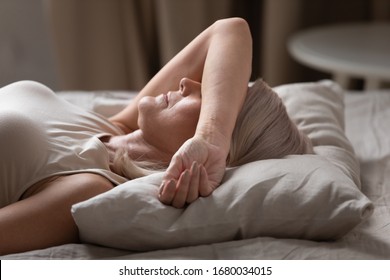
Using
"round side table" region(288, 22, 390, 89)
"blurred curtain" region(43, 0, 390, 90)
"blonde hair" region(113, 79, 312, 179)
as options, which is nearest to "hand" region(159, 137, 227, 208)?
"blonde hair" region(113, 79, 312, 179)

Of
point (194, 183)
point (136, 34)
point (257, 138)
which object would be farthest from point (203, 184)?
point (136, 34)

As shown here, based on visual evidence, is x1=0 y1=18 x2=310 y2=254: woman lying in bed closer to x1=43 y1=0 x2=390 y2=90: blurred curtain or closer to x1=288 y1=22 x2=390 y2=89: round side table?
x1=288 y1=22 x2=390 y2=89: round side table

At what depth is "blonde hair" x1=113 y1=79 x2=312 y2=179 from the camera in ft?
3.38

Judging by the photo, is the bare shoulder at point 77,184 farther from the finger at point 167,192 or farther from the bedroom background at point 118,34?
the bedroom background at point 118,34

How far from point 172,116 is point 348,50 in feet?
3.81

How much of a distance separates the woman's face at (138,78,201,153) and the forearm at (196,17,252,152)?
0.03 meters

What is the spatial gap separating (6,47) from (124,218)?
4.76 feet

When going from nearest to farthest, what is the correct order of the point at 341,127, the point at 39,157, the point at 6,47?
1. the point at 39,157
2. the point at 341,127
3. the point at 6,47

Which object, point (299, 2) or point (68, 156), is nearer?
point (68, 156)

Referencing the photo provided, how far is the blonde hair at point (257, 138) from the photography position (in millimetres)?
1030

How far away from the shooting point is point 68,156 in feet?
3.26

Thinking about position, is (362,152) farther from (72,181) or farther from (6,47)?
(6,47)
